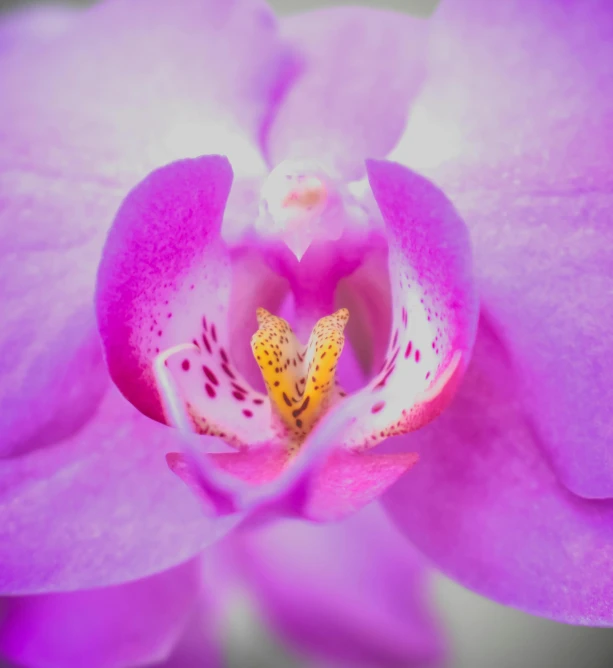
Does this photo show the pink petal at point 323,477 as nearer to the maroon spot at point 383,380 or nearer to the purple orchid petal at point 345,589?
the maroon spot at point 383,380

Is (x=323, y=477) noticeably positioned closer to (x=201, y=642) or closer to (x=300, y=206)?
(x=300, y=206)

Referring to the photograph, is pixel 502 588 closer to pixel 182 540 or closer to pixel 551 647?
pixel 182 540

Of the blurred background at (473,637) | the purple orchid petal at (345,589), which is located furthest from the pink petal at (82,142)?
the purple orchid petal at (345,589)

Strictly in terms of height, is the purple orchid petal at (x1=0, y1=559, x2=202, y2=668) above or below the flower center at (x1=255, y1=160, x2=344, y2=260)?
below

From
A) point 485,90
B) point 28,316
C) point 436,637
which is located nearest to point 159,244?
point 28,316

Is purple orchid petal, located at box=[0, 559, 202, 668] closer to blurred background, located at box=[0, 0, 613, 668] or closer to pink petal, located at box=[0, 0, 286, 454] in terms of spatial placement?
blurred background, located at box=[0, 0, 613, 668]

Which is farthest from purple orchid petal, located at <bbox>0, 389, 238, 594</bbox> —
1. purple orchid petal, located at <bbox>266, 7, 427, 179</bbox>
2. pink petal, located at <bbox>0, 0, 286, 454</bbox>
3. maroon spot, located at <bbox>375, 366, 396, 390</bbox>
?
purple orchid petal, located at <bbox>266, 7, 427, 179</bbox>
